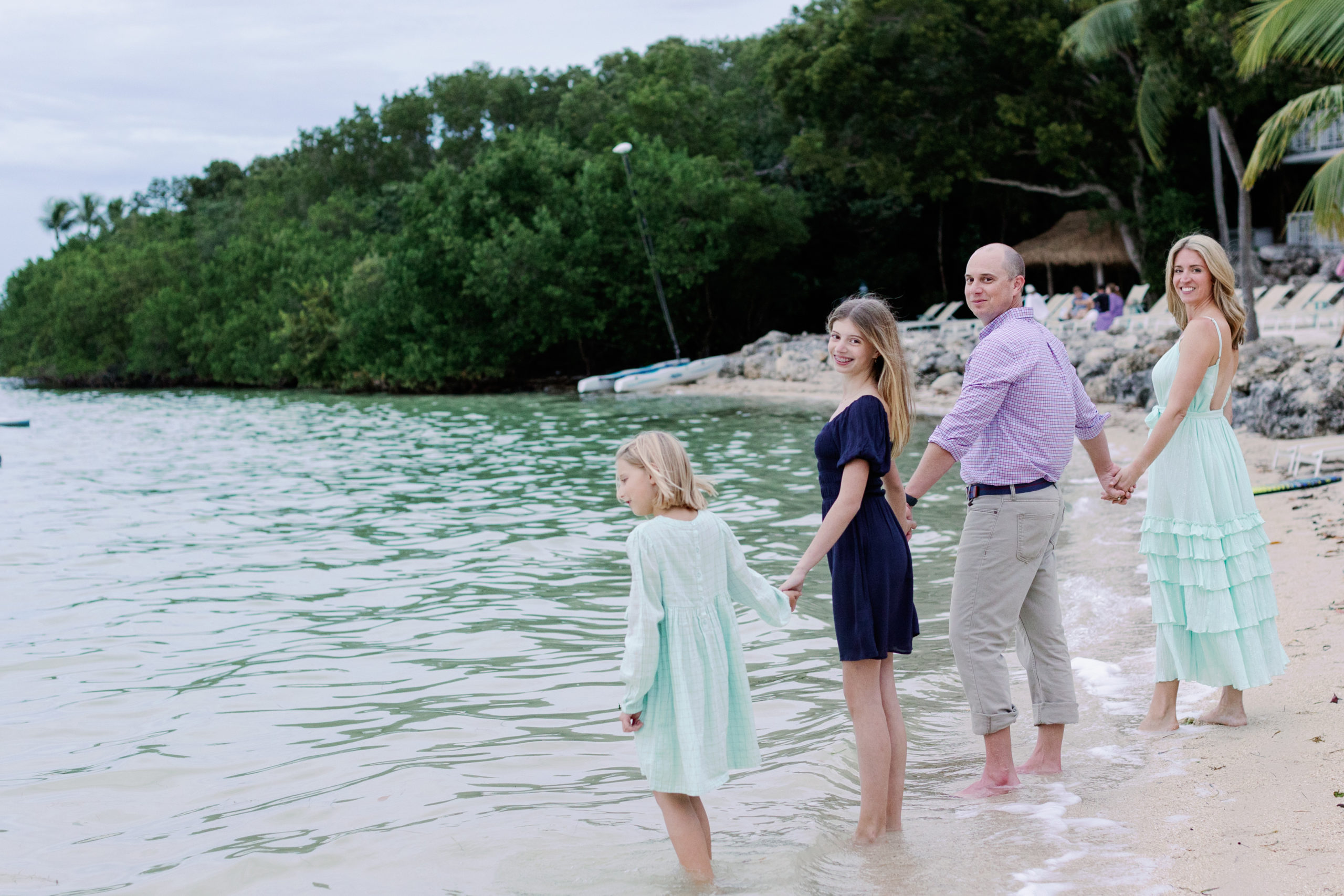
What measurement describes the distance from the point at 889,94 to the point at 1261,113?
10.1m

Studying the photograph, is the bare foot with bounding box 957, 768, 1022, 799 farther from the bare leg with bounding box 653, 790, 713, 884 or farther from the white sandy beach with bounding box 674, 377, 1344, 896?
the bare leg with bounding box 653, 790, 713, 884

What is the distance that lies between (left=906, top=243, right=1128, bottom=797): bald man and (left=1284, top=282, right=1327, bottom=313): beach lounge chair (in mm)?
22522

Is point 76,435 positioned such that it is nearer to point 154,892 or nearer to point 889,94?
point 889,94

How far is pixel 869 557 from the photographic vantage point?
3.68 metres

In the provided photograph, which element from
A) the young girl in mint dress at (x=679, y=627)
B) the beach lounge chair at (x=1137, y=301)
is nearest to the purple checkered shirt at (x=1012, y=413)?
the young girl in mint dress at (x=679, y=627)

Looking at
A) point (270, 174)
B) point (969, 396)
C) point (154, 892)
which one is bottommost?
point (154, 892)

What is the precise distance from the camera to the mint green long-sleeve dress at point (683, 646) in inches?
133

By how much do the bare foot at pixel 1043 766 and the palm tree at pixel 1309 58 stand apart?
10977 millimetres

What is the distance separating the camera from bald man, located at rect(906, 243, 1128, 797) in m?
3.94

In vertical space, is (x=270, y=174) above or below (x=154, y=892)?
above

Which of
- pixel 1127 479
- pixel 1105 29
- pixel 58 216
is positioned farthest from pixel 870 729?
pixel 58 216

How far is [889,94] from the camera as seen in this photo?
32062 millimetres

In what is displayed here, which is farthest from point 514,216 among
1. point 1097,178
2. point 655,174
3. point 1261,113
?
point 1261,113

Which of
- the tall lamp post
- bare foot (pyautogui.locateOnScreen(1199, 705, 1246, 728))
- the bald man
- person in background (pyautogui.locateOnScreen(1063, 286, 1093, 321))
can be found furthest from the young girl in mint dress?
the tall lamp post
